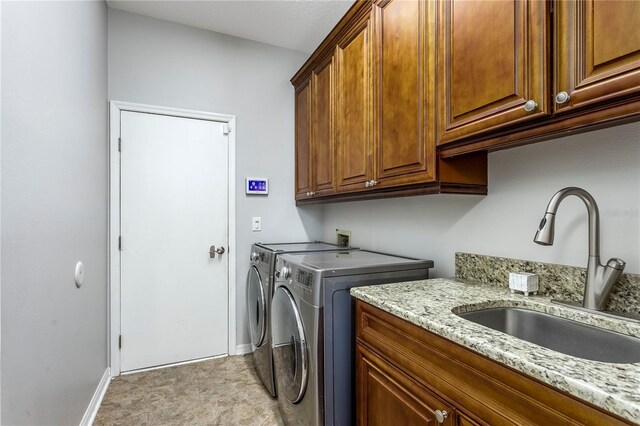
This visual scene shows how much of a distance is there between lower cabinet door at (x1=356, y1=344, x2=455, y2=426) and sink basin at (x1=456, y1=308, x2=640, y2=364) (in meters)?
0.31

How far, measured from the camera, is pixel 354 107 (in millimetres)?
1867

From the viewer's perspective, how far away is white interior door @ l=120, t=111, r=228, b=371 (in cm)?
239

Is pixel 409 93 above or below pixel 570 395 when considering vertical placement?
above

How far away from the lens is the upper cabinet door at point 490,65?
0.94 metres

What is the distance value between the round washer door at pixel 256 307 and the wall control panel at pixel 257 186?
0.71 m

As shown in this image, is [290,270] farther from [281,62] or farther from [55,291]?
[281,62]

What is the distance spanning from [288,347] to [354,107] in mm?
1400

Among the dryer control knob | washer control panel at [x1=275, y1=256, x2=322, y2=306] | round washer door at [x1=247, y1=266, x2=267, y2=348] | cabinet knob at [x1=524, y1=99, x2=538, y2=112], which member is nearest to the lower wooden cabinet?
washer control panel at [x1=275, y1=256, x2=322, y2=306]

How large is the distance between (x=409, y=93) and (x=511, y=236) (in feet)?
2.55

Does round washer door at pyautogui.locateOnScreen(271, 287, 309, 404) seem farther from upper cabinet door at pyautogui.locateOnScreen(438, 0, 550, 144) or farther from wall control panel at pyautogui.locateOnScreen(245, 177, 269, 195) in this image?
wall control panel at pyautogui.locateOnScreen(245, 177, 269, 195)

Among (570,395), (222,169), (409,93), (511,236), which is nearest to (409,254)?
(511,236)

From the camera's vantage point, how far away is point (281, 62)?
9.46 ft

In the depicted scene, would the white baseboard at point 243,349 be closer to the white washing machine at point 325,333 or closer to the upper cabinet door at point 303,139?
the white washing machine at point 325,333

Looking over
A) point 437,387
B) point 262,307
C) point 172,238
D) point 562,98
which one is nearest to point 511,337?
point 437,387
